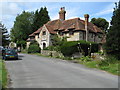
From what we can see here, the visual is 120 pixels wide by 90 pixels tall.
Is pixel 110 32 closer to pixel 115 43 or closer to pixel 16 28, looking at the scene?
pixel 115 43

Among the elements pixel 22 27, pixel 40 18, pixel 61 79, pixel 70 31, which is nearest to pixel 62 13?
pixel 70 31

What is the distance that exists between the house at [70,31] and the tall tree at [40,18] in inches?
402

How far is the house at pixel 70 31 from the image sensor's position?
29902mm

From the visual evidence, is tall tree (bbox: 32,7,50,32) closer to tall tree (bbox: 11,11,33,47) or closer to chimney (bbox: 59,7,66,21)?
tall tree (bbox: 11,11,33,47)

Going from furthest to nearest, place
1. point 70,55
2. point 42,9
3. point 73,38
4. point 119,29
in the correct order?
point 42,9, point 73,38, point 70,55, point 119,29

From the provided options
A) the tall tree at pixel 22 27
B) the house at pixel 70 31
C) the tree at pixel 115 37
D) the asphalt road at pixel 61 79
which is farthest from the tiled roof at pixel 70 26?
the asphalt road at pixel 61 79

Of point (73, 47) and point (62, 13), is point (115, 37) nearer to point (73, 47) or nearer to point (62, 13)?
point (73, 47)

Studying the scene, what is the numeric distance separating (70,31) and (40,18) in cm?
2628

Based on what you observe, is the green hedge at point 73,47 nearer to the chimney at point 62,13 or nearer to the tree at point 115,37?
the tree at point 115,37

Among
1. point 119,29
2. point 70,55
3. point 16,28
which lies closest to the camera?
point 119,29

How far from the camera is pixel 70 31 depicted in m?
30.9

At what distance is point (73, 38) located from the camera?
97.0 ft

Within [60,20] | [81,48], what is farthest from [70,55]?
[60,20]

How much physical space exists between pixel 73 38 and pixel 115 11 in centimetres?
1416
